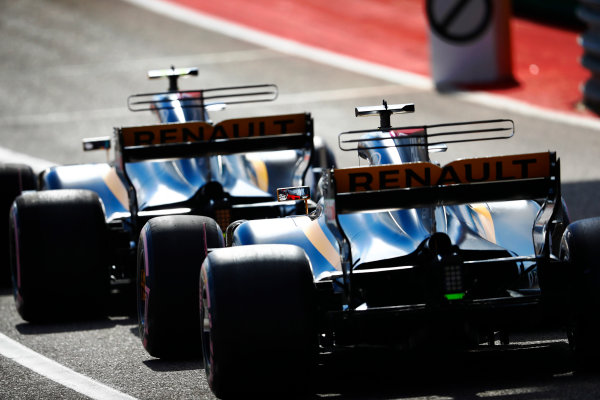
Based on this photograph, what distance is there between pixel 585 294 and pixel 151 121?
12321 millimetres

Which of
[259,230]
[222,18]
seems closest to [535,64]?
[222,18]

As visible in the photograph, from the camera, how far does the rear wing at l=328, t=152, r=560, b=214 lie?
21.9 feet

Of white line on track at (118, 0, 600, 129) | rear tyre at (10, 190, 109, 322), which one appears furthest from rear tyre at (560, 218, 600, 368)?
white line on track at (118, 0, 600, 129)

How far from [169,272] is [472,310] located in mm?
1983

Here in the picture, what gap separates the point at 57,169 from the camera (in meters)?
10.7

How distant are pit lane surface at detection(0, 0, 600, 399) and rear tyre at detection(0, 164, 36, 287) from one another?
1.98ft

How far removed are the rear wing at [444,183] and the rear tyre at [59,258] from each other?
2.85m

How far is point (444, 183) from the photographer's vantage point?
22.5 ft

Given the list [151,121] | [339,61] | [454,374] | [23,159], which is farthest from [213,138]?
[339,61]

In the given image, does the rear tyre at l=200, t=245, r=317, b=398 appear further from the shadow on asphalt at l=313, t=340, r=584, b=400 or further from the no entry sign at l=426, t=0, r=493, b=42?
the no entry sign at l=426, t=0, r=493, b=42

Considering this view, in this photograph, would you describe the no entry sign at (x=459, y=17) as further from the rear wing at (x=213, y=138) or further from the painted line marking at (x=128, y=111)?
the rear wing at (x=213, y=138)

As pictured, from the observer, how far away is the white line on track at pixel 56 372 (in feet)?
22.2

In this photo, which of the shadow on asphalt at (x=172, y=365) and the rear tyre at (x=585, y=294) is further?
the shadow on asphalt at (x=172, y=365)

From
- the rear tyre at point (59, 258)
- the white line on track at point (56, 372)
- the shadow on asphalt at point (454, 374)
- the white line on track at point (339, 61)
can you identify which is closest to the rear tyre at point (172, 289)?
the white line on track at point (56, 372)
